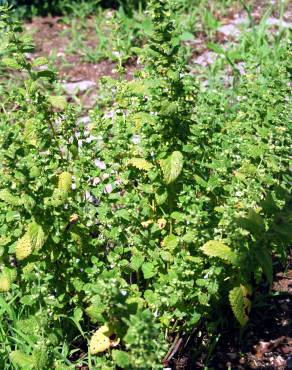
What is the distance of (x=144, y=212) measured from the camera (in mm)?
2494

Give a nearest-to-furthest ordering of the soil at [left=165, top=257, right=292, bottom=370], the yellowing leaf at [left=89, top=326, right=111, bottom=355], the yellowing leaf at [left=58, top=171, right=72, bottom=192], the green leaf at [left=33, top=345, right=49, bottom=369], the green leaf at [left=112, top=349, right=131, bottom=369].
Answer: the green leaf at [left=112, top=349, right=131, bottom=369] → the green leaf at [left=33, top=345, right=49, bottom=369] → the yellowing leaf at [left=89, top=326, right=111, bottom=355] → the yellowing leaf at [left=58, top=171, right=72, bottom=192] → the soil at [left=165, top=257, right=292, bottom=370]

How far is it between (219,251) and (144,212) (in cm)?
37

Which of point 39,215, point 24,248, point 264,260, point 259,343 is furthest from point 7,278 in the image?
point 259,343

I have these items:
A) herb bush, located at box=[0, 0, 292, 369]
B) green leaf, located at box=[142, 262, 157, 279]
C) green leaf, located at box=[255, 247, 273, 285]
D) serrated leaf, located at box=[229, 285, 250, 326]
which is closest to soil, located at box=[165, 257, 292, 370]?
herb bush, located at box=[0, 0, 292, 369]

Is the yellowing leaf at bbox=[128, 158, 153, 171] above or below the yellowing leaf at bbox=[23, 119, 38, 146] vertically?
below

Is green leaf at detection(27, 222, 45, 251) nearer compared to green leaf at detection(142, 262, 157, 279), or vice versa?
green leaf at detection(27, 222, 45, 251)

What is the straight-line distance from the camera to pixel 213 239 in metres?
2.42

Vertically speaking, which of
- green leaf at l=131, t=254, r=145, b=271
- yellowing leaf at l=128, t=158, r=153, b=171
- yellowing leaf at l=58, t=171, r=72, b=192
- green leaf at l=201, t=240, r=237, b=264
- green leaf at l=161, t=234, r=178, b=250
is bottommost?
green leaf at l=131, t=254, r=145, b=271

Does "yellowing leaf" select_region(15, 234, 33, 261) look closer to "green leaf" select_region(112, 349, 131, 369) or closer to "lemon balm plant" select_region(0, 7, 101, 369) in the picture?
"lemon balm plant" select_region(0, 7, 101, 369)

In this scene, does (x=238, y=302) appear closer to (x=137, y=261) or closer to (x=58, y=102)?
(x=137, y=261)

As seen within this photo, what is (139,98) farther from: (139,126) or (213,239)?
(213,239)

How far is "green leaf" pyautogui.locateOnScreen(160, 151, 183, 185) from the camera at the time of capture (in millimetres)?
2402

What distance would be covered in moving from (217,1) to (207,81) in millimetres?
1670

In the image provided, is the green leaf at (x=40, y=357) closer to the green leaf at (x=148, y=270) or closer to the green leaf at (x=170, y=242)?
the green leaf at (x=148, y=270)
